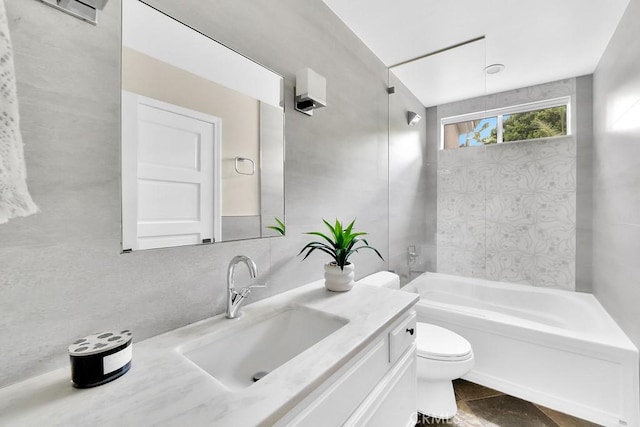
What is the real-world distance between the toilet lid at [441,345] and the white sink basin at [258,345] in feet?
2.78

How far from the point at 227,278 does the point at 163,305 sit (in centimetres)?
22

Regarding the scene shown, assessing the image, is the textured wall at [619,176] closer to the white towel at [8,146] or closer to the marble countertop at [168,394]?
the marble countertop at [168,394]

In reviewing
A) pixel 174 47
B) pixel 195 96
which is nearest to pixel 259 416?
pixel 195 96

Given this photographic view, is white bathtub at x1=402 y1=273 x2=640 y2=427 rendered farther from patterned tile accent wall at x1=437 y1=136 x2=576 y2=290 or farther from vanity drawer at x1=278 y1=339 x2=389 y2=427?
vanity drawer at x1=278 y1=339 x2=389 y2=427

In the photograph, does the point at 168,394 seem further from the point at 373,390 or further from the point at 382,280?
the point at 382,280

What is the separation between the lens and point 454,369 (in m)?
1.50

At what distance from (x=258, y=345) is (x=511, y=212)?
8.92 ft

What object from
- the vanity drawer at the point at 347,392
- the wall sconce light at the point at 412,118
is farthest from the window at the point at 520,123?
the vanity drawer at the point at 347,392

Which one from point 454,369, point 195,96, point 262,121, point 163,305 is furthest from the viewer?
point 454,369

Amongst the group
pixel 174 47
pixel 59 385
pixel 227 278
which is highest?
pixel 174 47

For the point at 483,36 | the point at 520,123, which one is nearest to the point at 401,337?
the point at 483,36

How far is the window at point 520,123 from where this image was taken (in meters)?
2.52

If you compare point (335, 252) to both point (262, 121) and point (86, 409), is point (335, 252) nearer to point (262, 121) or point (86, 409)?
point (262, 121)

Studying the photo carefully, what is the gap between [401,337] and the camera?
3.65 feet
